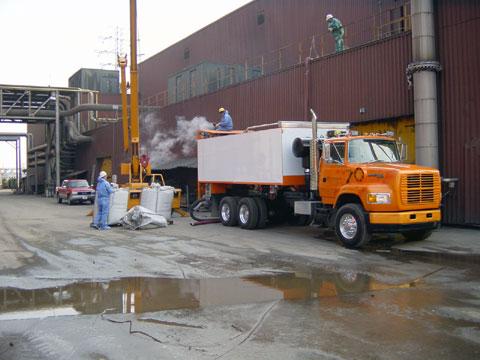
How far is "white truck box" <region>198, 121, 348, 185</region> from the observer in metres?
14.0

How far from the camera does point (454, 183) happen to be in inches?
578

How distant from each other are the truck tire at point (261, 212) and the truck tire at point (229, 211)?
0.98 metres

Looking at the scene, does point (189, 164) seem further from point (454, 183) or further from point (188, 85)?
point (454, 183)

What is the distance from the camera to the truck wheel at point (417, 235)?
12508 millimetres

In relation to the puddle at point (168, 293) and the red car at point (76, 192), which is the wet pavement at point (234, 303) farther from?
the red car at point (76, 192)

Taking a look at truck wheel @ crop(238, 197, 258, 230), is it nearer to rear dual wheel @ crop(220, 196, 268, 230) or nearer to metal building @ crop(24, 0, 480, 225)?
rear dual wheel @ crop(220, 196, 268, 230)

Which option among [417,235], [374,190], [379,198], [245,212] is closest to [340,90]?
[245,212]

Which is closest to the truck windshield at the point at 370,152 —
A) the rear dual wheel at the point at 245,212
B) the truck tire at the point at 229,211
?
the rear dual wheel at the point at 245,212

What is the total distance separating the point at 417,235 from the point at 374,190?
7.60 ft

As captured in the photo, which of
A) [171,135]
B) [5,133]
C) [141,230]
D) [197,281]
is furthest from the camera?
[5,133]

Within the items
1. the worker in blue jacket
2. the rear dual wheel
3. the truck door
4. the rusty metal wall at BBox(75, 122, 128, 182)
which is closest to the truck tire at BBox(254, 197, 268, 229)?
the rear dual wheel

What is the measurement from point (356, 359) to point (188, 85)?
2879 cm

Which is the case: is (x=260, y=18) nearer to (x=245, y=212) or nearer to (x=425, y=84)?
(x=425, y=84)

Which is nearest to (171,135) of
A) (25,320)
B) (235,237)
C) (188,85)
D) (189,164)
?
(188,85)
